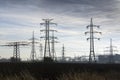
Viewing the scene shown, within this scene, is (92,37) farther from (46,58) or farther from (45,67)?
(45,67)

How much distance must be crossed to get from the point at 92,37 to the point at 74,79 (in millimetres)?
59131

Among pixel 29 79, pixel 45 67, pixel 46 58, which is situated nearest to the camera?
pixel 29 79

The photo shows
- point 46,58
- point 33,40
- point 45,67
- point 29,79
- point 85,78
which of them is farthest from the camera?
point 33,40

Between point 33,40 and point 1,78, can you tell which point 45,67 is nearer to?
point 1,78

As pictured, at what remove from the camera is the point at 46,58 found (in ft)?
252

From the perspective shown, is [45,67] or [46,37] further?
[46,37]

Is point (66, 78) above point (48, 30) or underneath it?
underneath

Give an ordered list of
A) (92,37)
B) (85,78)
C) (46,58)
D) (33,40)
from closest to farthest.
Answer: (85,78) < (46,58) < (92,37) < (33,40)

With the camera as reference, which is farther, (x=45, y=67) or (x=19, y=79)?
(x=45, y=67)

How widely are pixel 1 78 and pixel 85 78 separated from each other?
227 inches

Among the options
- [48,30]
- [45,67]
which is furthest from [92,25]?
[45,67]

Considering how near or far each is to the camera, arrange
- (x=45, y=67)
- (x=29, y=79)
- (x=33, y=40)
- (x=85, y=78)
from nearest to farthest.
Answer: (x=29, y=79) < (x=85, y=78) < (x=45, y=67) < (x=33, y=40)

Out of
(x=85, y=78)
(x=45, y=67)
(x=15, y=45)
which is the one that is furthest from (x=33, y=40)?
(x=85, y=78)

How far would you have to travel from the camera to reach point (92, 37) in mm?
81812
